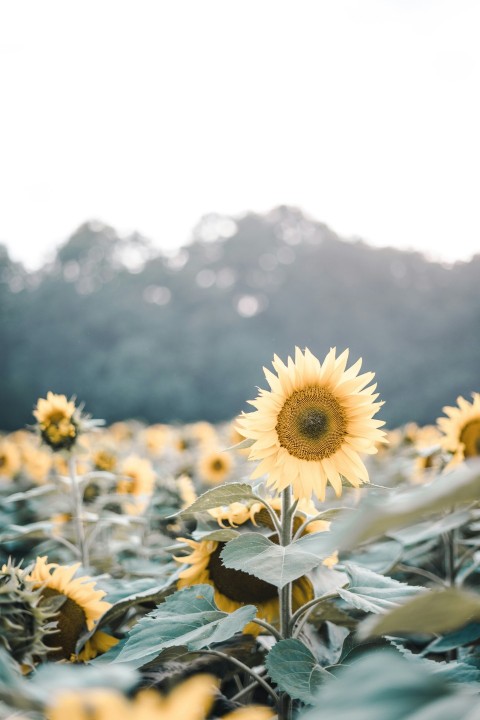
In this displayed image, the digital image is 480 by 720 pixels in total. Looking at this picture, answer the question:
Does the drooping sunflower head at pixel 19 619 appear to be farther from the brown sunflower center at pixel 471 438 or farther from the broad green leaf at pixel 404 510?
the brown sunflower center at pixel 471 438

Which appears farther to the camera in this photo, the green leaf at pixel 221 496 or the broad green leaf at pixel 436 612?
the green leaf at pixel 221 496

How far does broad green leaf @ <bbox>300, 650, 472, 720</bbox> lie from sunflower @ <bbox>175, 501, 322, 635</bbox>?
89 centimetres

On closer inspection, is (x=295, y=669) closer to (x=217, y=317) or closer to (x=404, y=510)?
(x=404, y=510)

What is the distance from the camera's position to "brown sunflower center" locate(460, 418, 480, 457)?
2.13 m

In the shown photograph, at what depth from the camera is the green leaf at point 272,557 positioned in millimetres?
985

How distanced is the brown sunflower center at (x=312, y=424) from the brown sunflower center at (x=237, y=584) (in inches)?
10.8

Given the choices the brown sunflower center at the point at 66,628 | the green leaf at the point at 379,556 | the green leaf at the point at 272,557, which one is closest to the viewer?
the green leaf at the point at 272,557

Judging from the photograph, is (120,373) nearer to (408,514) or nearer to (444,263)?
(444,263)

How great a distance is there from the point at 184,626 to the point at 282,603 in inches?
7.7

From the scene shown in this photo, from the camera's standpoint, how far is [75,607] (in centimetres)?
130

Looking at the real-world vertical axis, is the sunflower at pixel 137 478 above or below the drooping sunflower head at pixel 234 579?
above

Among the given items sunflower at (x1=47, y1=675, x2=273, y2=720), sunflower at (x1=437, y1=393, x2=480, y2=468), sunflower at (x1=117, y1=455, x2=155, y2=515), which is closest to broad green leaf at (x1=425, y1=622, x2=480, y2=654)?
sunflower at (x1=437, y1=393, x2=480, y2=468)

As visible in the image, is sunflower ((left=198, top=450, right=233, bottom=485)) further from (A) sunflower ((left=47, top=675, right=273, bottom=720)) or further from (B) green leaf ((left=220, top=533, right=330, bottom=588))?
(A) sunflower ((left=47, top=675, right=273, bottom=720))

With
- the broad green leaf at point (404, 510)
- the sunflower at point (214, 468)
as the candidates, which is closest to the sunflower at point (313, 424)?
the broad green leaf at point (404, 510)
